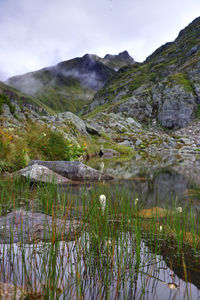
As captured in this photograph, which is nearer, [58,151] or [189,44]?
[58,151]

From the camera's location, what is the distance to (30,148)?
38.4ft

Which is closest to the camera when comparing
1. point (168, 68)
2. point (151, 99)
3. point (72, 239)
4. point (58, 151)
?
point (72, 239)

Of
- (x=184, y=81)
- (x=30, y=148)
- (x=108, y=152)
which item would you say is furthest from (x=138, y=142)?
(x=184, y=81)

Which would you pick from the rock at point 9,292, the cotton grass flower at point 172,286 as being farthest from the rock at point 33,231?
the cotton grass flower at point 172,286

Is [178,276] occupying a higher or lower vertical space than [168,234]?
lower

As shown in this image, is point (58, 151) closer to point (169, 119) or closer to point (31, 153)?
point (31, 153)

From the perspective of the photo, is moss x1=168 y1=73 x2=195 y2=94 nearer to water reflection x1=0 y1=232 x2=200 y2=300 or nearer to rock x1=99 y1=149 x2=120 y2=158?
rock x1=99 y1=149 x2=120 y2=158

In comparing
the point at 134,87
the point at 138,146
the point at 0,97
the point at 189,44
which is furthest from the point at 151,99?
the point at 0,97

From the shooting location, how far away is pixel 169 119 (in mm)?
79125

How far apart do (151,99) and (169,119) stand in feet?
40.5

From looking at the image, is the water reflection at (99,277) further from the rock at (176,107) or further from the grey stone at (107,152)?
the rock at (176,107)

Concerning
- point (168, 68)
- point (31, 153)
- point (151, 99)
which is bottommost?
point (31, 153)

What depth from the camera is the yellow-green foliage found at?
9156 millimetres

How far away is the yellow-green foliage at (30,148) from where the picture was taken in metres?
9.16
